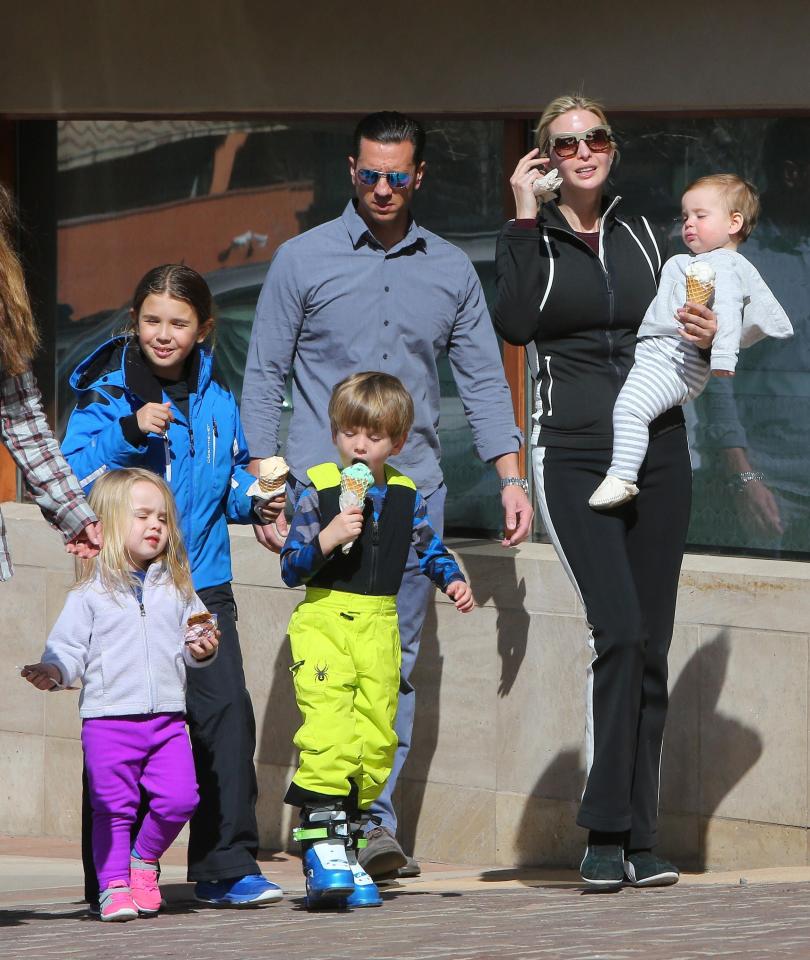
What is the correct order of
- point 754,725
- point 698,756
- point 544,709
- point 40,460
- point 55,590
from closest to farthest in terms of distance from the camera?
point 40,460
point 754,725
point 698,756
point 544,709
point 55,590

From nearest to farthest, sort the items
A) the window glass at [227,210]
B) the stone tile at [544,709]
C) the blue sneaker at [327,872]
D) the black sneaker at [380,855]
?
the blue sneaker at [327,872] < the black sneaker at [380,855] < the stone tile at [544,709] < the window glass at [227,210]

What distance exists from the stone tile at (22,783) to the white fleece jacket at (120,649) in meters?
3.13

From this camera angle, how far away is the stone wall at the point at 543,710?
664 centimetres

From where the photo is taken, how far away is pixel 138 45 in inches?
337

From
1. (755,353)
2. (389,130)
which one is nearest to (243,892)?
(389,130)

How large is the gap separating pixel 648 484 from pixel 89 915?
6.80 ft

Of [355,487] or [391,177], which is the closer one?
[355,487]

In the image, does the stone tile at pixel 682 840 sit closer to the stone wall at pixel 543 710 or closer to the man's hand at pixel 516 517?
the stone wall at pixel 543 710

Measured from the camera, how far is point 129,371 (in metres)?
5.71

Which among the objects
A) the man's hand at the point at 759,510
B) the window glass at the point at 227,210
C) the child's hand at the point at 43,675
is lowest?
the child's hand at the point at 43,675

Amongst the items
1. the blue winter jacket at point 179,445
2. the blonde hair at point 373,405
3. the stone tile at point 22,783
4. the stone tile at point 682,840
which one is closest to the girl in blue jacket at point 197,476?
the blue winter jacket at point 179,445

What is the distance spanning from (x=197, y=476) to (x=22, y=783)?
3.25m

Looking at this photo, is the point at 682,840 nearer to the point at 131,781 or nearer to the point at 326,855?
the point at 326,855

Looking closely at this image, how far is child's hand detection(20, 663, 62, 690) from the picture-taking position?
5152mm
